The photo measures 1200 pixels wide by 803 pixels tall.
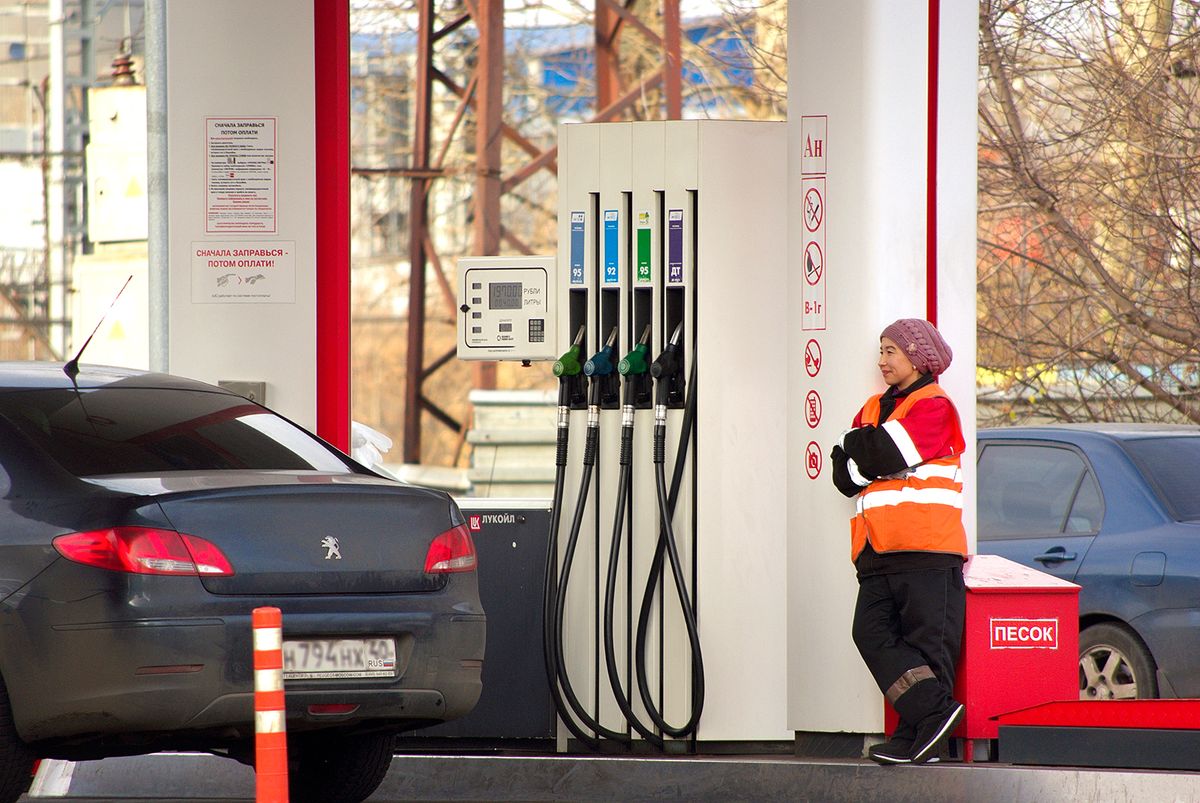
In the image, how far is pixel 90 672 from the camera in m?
5.34

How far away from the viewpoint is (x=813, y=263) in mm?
7500

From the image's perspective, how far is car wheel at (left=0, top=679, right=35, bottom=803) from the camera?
5405mm

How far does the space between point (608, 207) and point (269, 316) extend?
1.62 m

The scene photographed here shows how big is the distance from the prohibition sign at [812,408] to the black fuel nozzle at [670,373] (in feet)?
1.72

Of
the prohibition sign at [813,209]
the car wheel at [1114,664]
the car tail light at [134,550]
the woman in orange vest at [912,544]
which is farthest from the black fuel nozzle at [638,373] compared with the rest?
the car wheel at [1114,664]

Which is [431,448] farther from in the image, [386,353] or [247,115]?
[247,115]

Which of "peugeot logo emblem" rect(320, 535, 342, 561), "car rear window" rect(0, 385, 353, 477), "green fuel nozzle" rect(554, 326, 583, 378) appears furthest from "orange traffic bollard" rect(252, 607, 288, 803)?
"green fuel nozzle" rect(554, 326, 583, 378)

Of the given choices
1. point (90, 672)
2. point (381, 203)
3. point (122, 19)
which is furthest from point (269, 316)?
point (381, 203)

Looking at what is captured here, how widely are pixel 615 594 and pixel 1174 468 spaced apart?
3096 mm

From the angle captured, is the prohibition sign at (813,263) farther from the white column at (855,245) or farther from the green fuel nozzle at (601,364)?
the green fuel nozzle at (601,364)

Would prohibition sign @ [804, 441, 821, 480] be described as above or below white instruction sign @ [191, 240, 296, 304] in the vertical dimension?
below

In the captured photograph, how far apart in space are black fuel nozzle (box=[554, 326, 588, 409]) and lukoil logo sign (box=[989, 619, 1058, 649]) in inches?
76.9

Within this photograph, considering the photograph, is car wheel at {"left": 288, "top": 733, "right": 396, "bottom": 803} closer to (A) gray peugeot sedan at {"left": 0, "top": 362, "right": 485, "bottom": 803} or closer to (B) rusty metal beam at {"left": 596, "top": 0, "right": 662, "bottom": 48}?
(A) gray peugeot sedan at {"left": 0, "top": 362, "right": 485, "bottom": 803}

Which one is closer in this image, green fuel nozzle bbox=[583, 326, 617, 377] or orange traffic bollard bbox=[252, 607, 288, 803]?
orange traffic bollard bbox=[252, 607, 288, 803]
